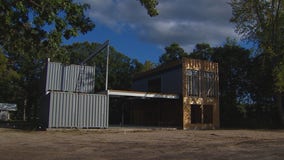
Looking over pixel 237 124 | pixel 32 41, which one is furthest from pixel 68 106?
pixel 237 124

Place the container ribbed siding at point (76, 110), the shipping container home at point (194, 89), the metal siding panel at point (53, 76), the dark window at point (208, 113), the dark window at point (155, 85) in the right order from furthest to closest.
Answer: the dark window at point (155, 85), the dark window at point (208, 113), the shipping container home at point (194, 89), the metal siding panel at point (53, 76), the container ribbed siding at point (76, 110)

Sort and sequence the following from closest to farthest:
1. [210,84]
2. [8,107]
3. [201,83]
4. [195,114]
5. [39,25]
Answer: [39,25] → [201,83] → [210,84] → [195,114] → [8,107]

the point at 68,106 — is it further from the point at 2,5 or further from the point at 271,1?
the point at 271,1

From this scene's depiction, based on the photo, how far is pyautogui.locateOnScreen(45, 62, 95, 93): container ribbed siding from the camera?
30.7m

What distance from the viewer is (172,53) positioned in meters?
53.0

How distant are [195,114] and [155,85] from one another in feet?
17.7

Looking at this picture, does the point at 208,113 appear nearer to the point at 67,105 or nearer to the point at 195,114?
the point at 195,114

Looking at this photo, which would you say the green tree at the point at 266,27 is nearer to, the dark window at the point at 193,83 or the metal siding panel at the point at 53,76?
the dark window at the point at 193,83

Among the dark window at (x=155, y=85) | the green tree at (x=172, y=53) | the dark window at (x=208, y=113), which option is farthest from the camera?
the green tree at (x=172, y=53)

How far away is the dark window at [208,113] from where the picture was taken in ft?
116

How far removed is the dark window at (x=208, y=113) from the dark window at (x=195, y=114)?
0.58 metres

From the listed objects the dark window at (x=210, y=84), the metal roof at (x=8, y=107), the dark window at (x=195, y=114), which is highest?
the dark window at (x=210, y=84)

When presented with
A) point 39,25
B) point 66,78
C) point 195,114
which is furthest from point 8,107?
point 39,25

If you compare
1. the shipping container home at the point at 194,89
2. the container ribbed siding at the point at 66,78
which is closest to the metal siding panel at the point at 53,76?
the container ribbed siding at the point at 66,78
